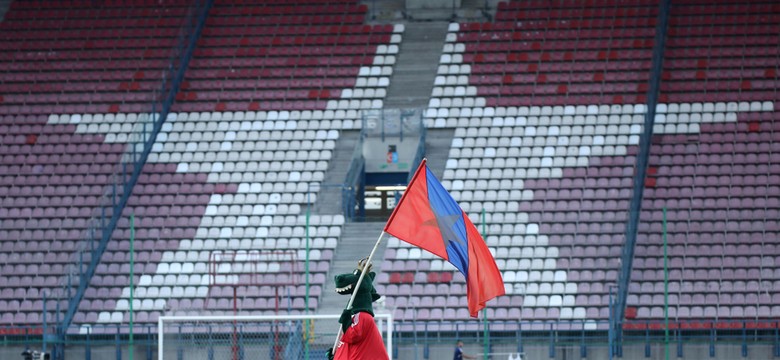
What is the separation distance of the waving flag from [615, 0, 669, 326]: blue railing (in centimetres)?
1271

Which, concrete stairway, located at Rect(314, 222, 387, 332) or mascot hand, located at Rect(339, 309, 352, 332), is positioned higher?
concrete stairway, located at Rect(314, 222, 387, 332)

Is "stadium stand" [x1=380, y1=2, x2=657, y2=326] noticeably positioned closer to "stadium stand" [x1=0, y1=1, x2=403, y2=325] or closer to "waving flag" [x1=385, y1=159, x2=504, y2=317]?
"stadium stand" [x1=0, y1=1, x2=403, y2=325]

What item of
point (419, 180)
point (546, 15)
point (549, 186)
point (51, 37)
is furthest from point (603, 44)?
point (419, 180)

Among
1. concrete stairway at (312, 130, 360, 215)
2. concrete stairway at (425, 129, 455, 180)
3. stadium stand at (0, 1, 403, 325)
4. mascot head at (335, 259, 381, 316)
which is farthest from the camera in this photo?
concrete stairway at (425, 129, 455, 180)

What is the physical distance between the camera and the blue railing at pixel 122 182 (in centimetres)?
2934

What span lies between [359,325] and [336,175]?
60.6 ft

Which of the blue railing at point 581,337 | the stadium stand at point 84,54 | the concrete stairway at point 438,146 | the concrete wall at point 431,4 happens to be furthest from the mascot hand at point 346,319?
the concrete wall at point 431,4

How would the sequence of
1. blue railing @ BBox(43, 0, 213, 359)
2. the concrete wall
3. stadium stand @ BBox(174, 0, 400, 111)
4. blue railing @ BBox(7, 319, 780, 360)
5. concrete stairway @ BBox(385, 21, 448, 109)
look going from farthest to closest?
1. the concrete wall
2. stadium stand @ BBox(174, 0, 400, 111)
3. concrete stairway @ BBox(385, 21, 448, 109)
4. blue railing @ BBox(43, 0, 213, 359)
5. blue railing @ BBox(7, 319, 780, 360)

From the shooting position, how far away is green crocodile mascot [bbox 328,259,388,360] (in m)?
13.6

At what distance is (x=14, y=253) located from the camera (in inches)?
1205

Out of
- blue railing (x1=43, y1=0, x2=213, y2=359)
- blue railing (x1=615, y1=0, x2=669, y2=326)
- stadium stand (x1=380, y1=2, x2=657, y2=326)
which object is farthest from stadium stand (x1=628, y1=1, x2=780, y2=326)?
blue railing (x1=43, y1=0, x2=213, y2=359)

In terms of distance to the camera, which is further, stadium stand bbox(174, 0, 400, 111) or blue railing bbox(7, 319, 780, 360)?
stadium stand bbox(174, 0, 400, 111)

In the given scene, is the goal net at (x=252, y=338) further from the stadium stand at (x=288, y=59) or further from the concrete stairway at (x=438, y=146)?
the stadium stand at (x=288, y=59)

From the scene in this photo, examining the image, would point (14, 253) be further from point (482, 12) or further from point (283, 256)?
point (482, 12)
